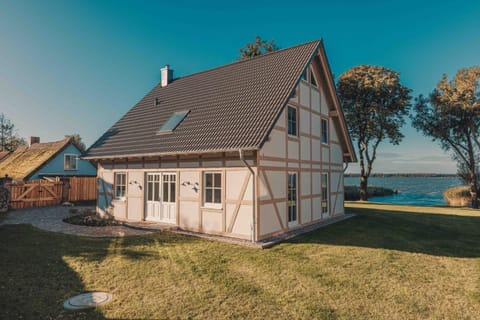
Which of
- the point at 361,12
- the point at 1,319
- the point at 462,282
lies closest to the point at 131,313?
the point at 1,319

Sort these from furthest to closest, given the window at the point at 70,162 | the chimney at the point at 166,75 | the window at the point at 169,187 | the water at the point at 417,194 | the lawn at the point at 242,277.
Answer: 1. the water at the point at 417,194
2. the window at the point at 70,162
3. the chimney at the point at 166,75
4. the window at the point at 169,187
5. the lawn at the point at 242,277

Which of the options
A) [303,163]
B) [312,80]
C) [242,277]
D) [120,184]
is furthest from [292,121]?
[120,184]

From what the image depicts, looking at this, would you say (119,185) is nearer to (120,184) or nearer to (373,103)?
(120,184)

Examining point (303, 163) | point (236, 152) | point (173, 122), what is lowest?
point (303, 163)

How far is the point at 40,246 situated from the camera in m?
9.10

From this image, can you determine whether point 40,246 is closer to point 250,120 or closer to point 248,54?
point 250,120

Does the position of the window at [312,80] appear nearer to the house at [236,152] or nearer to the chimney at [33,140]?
the house at [236,152]

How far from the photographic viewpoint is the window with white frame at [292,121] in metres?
12.0

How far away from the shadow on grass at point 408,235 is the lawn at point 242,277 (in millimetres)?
103

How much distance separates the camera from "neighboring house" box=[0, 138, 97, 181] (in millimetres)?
25141

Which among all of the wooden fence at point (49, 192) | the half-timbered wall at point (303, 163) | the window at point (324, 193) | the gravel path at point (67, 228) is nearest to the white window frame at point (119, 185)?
the gravel path at point (67, 228)

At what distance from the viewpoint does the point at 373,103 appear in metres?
27.9

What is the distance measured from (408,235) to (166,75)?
53.0 feet

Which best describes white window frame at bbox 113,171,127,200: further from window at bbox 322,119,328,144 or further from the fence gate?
window at bbox 322,119,328,144
